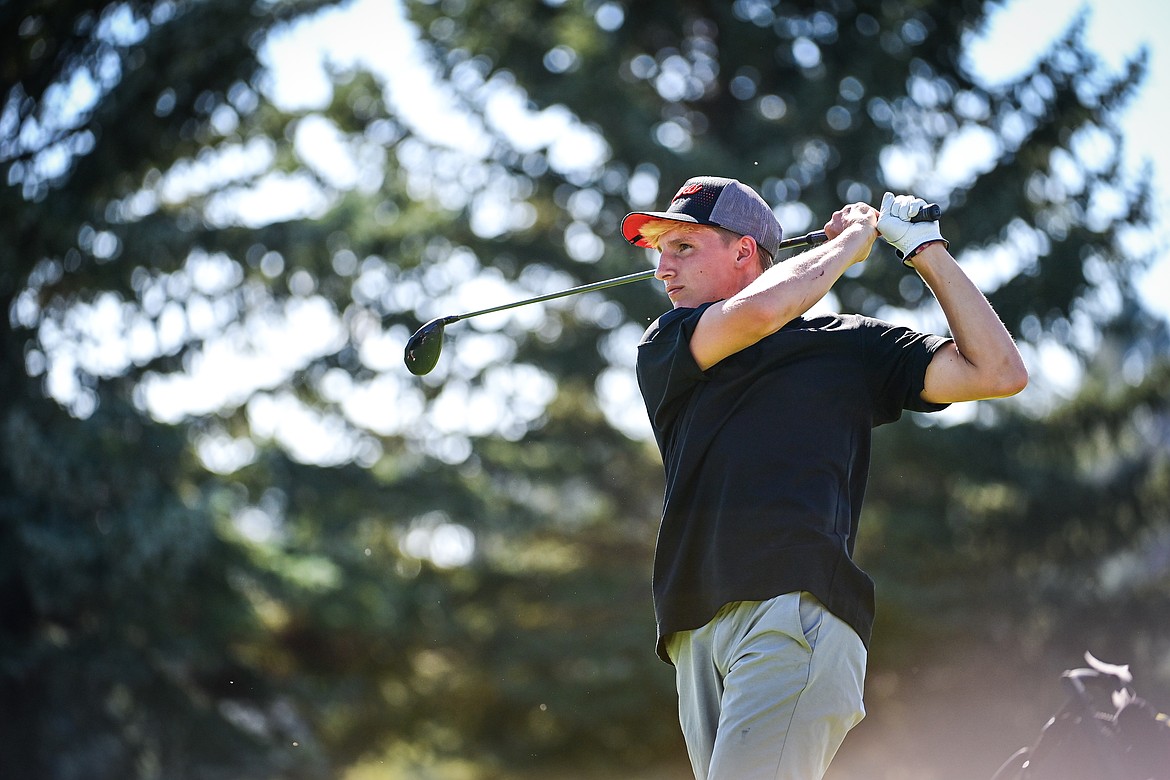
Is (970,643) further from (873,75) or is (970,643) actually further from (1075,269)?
(873,75)

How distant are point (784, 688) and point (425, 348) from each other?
1.83m

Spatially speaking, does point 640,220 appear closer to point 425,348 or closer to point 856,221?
point 856,221

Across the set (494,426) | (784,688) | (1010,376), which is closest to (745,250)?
(1010,376)

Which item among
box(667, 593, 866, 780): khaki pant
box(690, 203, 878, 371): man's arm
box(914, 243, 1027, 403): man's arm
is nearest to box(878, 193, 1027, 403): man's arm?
box(914, 243, 1027, 403): man's arm

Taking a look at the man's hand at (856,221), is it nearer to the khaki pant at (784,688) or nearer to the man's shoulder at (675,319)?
the man's shoulder at (675,319)

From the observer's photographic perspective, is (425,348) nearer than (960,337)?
No

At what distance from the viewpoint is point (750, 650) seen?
251 cm

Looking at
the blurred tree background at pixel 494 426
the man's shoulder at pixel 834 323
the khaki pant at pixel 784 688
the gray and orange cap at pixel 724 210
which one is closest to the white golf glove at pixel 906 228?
the man's shoulder at pixel 834 323

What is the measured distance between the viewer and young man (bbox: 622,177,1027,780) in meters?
2.49

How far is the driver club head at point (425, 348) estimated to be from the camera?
3.87m

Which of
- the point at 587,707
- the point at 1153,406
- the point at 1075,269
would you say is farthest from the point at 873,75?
the point at 587,707

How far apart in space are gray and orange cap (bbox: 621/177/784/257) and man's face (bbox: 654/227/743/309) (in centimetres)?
4

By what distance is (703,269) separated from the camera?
298 cm

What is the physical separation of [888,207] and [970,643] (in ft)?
38.7
